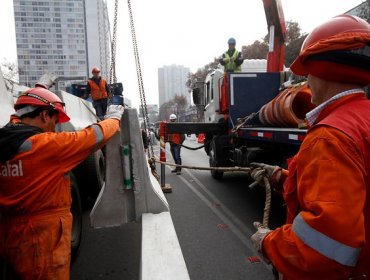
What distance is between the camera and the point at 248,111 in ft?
22.3

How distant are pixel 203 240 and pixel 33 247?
8.80 feet

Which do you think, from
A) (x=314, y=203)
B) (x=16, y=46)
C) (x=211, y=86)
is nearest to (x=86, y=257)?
(x=314, y=203)

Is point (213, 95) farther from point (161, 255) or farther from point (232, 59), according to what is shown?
point (161, 255)

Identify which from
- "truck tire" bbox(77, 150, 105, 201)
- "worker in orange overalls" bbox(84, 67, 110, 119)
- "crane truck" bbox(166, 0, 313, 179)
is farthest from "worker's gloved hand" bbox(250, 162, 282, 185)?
"worker in orange overalls" bbox(84, 67, 110, 119)

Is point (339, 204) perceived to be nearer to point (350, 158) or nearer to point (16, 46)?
point (350, 158)

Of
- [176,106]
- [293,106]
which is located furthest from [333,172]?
[176,106]

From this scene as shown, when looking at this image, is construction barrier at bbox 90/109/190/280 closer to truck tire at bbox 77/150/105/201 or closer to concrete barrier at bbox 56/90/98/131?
concrete barrier at bbox 56/90/98/131

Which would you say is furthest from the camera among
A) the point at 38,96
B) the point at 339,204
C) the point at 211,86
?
the point at 211,86

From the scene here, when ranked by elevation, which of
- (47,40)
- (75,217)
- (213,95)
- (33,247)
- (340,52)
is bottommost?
(75,217)

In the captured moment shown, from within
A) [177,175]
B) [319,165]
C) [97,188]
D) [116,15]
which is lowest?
[177,175]

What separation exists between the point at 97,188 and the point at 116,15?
2.25 metres

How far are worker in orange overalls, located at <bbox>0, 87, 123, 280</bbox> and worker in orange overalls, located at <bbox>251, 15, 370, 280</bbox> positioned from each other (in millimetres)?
1339

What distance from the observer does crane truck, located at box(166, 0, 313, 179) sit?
5.43 metres

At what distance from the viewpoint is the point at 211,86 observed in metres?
8.35
